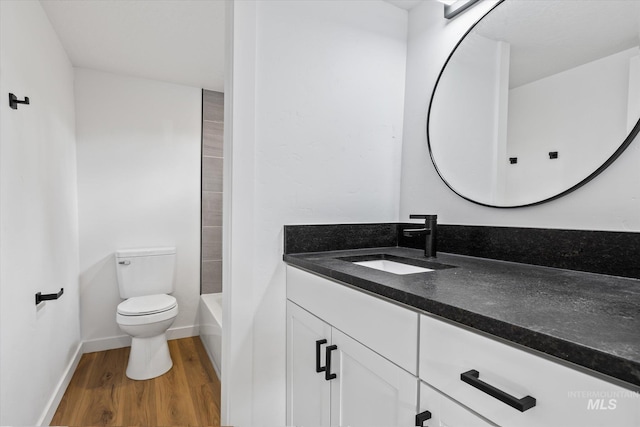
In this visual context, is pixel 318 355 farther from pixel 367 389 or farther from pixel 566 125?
pixel 566 125

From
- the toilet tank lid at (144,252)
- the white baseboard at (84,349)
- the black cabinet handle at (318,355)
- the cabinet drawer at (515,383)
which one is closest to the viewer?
the cabinet drawer at (515,383)

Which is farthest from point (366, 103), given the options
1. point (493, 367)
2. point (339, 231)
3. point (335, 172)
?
point (493, 367)

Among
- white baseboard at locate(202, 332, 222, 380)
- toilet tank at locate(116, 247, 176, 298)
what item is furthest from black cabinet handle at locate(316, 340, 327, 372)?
toilet tank at locate(116, 247, 176, 298)

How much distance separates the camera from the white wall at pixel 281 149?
1.34 metres

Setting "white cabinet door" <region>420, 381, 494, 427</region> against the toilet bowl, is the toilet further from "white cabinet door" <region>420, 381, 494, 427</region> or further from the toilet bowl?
"white cabinet door" <region>420, 381, 494, 427</region>

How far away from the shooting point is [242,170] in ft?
4.36

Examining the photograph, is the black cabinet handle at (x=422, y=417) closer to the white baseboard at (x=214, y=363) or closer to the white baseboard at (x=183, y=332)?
the white baseboard at (x=214, y=363)

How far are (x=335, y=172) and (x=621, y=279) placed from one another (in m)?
1.07

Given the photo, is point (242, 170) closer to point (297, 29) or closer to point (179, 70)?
point (297, 29)

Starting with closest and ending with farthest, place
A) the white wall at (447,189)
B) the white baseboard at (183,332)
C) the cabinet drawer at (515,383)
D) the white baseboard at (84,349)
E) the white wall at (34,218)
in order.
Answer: the cabinet drawer at (515,383), the white wall at (447,189), the white wall at (34,218), the white baseboard at (84,349), the white baseboard at (183,332)

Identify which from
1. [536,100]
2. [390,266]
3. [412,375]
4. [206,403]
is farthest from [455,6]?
[206,403]

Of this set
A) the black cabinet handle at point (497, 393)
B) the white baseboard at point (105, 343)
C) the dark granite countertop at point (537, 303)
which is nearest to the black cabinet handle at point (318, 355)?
the dark granite countertop at point (537, 303)

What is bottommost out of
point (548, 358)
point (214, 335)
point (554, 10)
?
point (214, 335)

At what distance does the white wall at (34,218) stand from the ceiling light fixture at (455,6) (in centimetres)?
184
